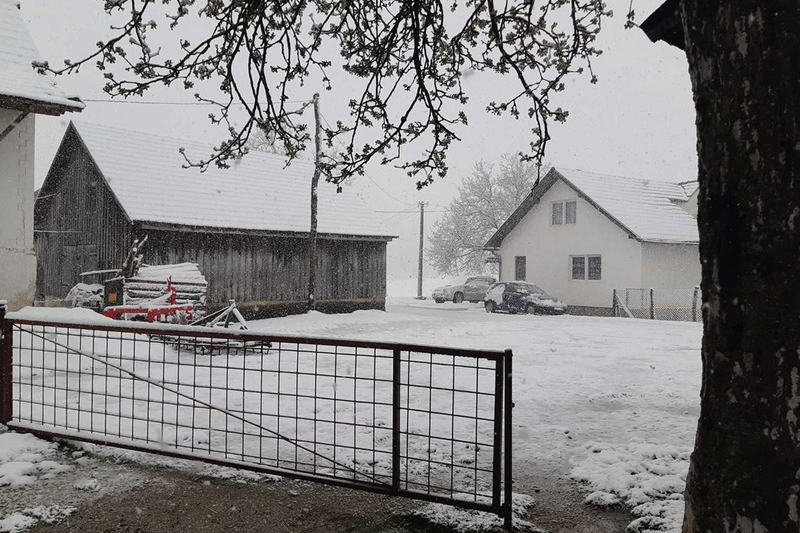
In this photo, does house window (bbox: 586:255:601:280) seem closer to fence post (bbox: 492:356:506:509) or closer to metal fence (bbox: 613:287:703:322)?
metal fence (bbox: 613:287:703:322)

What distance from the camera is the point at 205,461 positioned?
478 centimetres

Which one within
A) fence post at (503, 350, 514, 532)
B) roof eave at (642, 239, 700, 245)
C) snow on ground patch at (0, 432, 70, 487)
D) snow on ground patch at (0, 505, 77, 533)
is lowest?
snow on ground patch at (0, 505, 77, 533)

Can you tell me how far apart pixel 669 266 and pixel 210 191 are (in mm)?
20804

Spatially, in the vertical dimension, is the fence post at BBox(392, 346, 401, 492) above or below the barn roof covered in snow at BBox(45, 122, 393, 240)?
below

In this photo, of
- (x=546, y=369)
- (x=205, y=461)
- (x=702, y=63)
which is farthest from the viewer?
(x=546, y=369)

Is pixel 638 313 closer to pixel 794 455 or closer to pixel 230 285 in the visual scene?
pixel 230 285

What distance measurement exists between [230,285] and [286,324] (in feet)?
9.83

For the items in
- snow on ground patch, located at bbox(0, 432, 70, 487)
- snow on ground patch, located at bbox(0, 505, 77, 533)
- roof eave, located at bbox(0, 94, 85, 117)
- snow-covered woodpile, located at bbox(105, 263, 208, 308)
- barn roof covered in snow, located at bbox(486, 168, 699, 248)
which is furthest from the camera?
barn roof covered in snow, located at bbox(486, 168, 699, 248)

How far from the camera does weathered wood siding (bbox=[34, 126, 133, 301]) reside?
20.5 metres

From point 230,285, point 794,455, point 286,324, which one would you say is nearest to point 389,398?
point 794,455

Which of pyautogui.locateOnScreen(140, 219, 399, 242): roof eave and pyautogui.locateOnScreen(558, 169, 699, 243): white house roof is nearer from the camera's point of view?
pyautogui.locateOnScreen(140, 219, 399, 242): roof eave

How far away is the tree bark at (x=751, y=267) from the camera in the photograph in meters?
2.27

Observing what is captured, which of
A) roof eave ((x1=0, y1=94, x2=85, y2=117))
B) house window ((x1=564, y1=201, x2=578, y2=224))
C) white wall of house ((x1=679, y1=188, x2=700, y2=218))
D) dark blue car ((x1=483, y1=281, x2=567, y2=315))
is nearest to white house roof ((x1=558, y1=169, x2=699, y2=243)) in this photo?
white wall of house ((x1=679, y1=188, x2=700, y2=218))

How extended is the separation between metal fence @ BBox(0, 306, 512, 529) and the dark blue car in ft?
58.5
